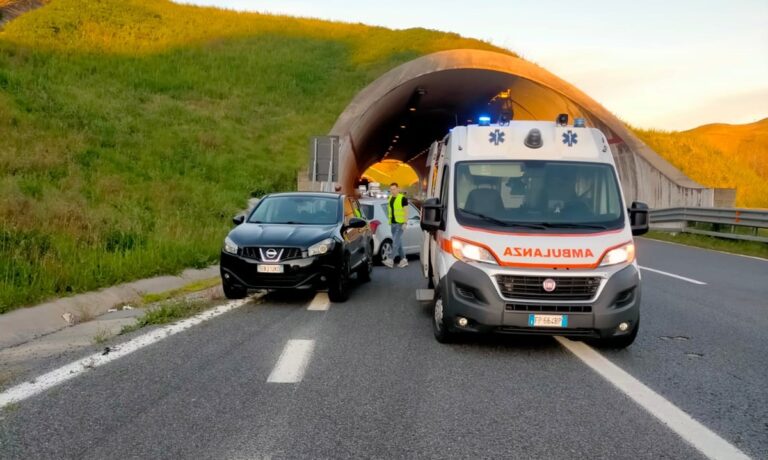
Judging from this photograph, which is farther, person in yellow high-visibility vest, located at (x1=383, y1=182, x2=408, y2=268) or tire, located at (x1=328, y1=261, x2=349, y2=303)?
person in yellow high-visibility vest, located at (x1=383, y1=182, x2=408, y2=268)

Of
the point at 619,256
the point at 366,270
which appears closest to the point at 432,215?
the point at 619,256

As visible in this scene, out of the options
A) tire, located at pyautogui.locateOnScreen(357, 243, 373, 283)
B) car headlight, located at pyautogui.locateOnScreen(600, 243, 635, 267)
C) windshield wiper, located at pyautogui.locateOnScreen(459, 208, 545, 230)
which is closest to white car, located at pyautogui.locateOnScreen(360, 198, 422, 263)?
tire, located at pyautogui.locateOnScreen(357, 243, 373, 283)

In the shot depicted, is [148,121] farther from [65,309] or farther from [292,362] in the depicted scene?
[292,362]

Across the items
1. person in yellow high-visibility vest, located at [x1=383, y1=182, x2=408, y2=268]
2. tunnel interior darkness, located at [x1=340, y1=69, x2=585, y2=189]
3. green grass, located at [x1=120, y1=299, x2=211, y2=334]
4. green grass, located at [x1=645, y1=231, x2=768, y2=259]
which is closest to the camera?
green grass, located at [x1=120, y1=299, x2=211, y2=334]

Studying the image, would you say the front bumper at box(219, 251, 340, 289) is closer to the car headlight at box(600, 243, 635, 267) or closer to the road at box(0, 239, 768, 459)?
the road at box(0, 239, 768, 459)

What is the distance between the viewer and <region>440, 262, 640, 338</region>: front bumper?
5910 millimetres

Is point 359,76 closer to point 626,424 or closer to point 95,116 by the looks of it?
point 95,116

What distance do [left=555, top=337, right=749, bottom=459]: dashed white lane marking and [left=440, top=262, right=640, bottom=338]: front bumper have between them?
0.35 m

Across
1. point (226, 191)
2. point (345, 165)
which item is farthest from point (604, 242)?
point (345, 165)

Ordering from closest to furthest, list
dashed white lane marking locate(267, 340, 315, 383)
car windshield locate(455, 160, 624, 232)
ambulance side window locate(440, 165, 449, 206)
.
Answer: dashed white lane marking locate(267, 340, 315, 383), car windshield locate(455, 160, 624, 232), ambulance side window locate(440, 165, 449, 206)

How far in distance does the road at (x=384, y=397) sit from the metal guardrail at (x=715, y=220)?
484 inches

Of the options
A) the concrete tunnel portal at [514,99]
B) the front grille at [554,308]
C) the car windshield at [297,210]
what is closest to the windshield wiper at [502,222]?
the front grille at [554,308]

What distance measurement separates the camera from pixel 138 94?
32375mm

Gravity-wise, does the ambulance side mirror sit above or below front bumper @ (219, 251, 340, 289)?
above
